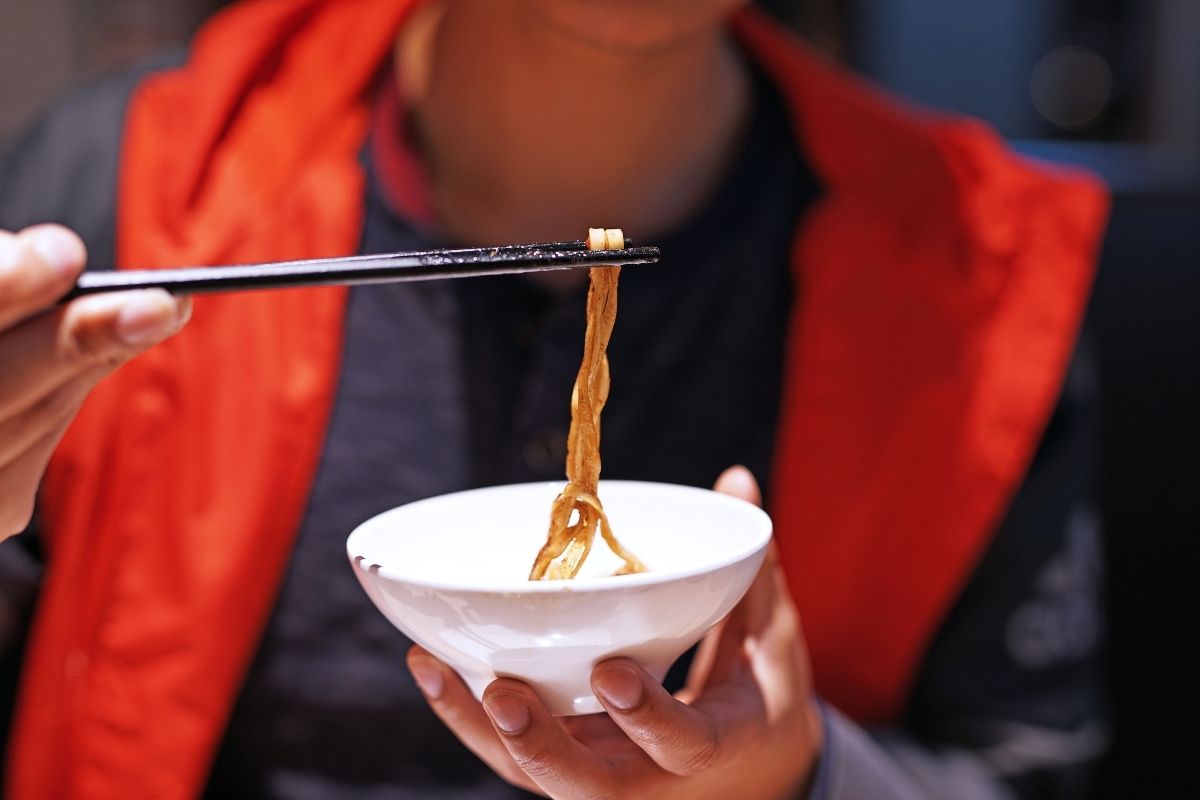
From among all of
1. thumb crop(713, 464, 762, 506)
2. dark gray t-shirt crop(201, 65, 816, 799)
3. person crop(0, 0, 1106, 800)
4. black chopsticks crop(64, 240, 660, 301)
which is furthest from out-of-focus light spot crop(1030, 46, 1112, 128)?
black chopsticks crop(64, 240, 660, 301)

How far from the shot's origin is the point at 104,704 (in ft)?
3.44

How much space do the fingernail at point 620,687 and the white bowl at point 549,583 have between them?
0.04 ft

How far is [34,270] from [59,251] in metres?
0.02

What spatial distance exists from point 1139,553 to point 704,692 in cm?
123

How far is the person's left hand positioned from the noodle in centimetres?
10

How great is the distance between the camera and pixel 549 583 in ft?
1.75

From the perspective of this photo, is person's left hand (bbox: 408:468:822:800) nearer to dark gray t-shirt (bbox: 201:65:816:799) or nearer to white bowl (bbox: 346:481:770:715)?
white bowl (bbox: 346:481:770:715)

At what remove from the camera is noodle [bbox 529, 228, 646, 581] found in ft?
2.23

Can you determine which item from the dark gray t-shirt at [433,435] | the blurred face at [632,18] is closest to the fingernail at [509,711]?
the dark gray t-shirt at [433,435]

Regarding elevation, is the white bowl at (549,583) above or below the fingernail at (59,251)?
below

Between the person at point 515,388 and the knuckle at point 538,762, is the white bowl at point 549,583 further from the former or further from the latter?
the person at point 515,388

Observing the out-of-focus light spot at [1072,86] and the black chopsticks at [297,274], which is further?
the out-of-focus light spot at [1072,86]

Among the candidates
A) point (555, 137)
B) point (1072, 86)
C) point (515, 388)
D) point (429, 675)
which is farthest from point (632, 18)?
point (1072, 86)

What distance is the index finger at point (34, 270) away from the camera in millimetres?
532
